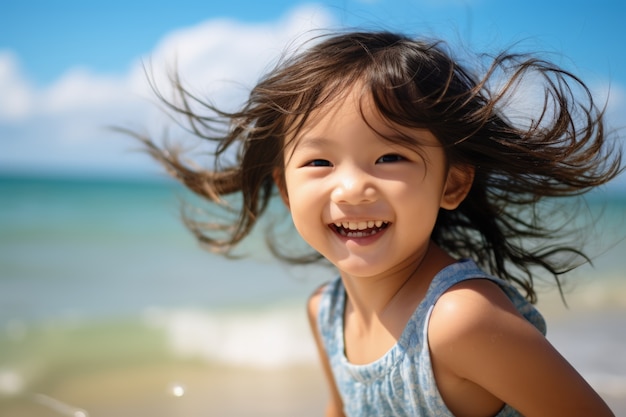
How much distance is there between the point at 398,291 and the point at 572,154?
62cm

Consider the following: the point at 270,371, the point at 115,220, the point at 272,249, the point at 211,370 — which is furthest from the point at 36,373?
the point at 115,220

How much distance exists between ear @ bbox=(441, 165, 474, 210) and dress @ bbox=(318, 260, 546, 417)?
169 mm

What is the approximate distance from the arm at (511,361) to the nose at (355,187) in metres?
0.34

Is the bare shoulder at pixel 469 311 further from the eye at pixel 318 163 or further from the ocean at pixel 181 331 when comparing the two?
the ocean at pixel 181 331

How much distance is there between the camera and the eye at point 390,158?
5.84 feet

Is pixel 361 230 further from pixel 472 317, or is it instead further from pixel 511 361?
pixel 511 361

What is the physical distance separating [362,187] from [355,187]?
0.06 feet

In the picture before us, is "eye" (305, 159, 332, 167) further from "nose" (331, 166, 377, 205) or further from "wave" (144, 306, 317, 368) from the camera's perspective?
"wave" (144, 306, 317, 368)

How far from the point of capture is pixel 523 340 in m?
1.68

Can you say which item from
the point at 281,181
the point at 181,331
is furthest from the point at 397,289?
the point at 181,331

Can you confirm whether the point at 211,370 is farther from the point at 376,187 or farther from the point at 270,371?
the point at 376,187

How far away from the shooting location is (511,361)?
167 cm

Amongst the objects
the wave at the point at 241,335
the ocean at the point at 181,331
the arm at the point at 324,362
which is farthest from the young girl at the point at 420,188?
the wave at the point at 241,335

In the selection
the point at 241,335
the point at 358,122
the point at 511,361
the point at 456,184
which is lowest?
the point at 241,335
